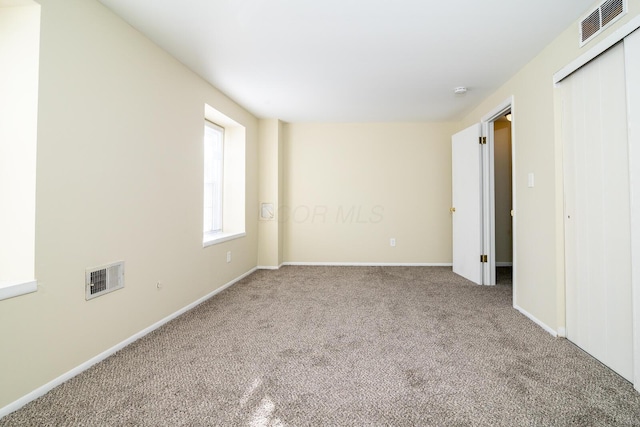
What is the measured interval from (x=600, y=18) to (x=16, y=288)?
12.1 feet

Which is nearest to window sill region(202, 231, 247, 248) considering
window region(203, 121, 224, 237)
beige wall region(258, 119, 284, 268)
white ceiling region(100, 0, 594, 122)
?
window region(203, 121, 224, 237)

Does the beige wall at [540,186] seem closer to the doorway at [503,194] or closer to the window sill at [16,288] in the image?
the doorway at [503,194]

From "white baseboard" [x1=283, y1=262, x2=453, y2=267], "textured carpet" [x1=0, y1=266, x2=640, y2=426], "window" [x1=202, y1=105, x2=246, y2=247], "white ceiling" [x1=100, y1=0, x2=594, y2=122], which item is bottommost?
"textured carpet" [x1=0, y1=266, x2=640, y2=426]

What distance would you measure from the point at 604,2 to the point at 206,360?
135 inches

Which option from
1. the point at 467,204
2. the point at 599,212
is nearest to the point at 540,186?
the point at 599,212

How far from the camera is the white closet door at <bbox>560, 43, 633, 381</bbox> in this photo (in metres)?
1.69

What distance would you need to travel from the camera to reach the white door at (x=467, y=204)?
12.1ft

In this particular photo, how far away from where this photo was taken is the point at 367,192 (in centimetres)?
484

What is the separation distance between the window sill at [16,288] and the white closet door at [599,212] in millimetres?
3290

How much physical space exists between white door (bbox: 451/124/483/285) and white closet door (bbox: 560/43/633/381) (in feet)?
4.93

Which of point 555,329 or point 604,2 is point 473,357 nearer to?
point 555,329

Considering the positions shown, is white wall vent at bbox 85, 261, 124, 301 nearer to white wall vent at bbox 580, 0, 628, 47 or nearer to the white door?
white wall vent at bbox 580, 0, 628, 47

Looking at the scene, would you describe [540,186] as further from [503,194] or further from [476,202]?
[503,194]

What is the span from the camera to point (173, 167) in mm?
2586
